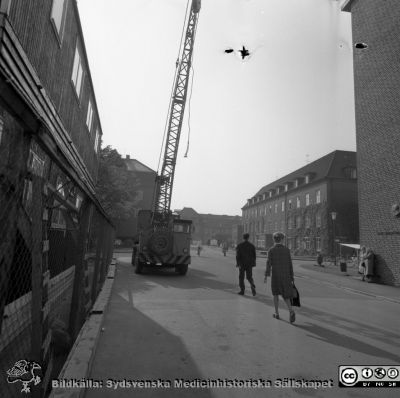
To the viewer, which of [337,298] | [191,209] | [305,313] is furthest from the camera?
[191,209]

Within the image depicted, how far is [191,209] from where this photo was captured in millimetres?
118312

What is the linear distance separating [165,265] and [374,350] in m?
10.9

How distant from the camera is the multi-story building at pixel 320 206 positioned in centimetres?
4153

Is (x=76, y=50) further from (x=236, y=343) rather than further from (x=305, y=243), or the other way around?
(x=305, y=243)

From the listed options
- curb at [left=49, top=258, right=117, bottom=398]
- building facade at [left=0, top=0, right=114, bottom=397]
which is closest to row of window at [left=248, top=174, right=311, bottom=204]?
building facade at [left=0, top=0, right=114, bottom=397]

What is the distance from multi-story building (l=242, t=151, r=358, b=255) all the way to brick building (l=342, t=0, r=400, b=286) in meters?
21.1

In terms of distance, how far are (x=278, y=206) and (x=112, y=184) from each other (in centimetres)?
3133

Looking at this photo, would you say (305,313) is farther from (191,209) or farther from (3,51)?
(191,209)

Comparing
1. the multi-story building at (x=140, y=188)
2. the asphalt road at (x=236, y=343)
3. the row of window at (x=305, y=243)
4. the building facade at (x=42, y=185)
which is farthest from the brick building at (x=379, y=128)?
the multi-story building at (x=140, y=188)

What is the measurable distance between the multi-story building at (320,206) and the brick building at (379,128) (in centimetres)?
2107

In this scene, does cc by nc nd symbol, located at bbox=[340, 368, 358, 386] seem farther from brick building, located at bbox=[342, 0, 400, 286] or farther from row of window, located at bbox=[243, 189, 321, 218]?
row of window, located at bbox=[243, 189, 321, 218]

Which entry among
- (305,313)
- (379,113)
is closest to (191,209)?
(379,113)

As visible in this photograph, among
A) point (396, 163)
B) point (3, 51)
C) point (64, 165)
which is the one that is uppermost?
point (396, 163)

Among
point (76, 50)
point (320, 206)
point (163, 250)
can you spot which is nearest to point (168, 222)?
point (163, 250)
